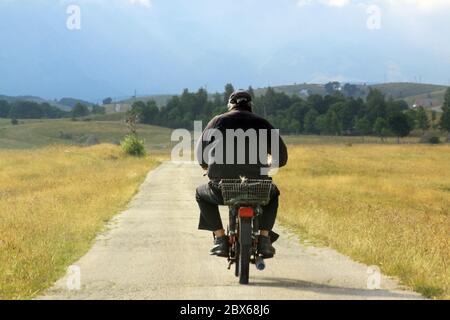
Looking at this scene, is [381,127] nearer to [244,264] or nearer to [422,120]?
[422,120]

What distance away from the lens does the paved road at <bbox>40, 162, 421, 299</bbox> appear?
25.0 ft

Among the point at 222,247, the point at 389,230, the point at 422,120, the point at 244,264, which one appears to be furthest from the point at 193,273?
the point at 422,120

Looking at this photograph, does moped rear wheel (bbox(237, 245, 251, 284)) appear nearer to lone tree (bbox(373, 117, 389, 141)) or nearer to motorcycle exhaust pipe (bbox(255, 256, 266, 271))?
motorcycle exhaust pipe (bbox(255, 256, 266, 271))

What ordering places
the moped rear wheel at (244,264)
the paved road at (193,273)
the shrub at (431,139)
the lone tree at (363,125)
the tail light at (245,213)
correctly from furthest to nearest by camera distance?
the lone tree at (363,125) < the shrub at (431,139) < the moped rear wheel at (244,264) < the tail light at (245,213) < the paved road at (193,273)

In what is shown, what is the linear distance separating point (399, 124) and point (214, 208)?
12740 centimetres

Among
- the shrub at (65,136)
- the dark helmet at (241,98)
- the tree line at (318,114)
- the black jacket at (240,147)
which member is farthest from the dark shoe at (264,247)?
the shrub at (65,136)

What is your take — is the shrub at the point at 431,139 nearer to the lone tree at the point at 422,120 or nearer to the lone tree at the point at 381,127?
the lone tree at the point at 381,127

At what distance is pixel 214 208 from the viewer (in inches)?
344

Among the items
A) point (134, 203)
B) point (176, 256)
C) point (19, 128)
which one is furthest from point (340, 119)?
point (176, 256)

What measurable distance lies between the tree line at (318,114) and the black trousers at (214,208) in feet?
358

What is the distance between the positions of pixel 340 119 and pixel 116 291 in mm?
152557

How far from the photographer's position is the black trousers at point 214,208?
839 centimetres

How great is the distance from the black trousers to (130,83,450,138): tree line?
109188 mm
